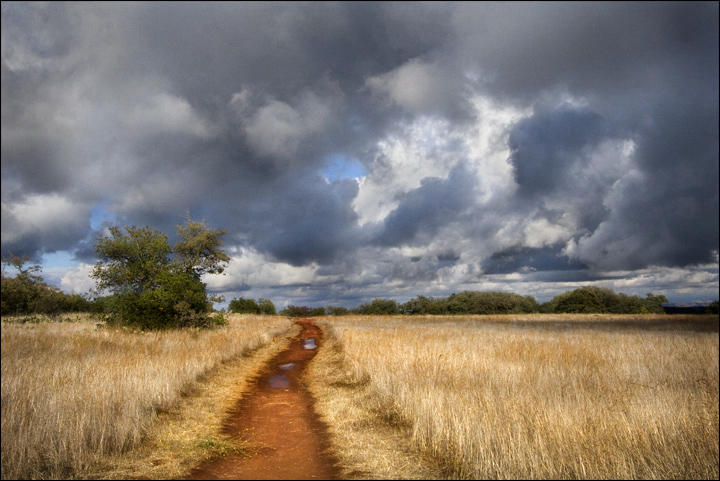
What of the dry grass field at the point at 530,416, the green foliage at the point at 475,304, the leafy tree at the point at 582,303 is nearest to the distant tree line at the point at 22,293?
the dry grass field at the point at 530,416

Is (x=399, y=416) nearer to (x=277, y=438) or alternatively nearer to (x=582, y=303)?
(x=277, y=438)

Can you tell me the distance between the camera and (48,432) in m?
4.95

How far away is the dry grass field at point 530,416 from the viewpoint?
5.11 meters

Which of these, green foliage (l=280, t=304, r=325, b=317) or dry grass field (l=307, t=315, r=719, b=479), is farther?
green foliage (l=280, t=304, r=325, b=317)

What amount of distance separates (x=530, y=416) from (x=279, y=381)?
846cm

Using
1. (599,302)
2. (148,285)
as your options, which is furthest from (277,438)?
(599,302)

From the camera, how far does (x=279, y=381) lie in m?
12.3

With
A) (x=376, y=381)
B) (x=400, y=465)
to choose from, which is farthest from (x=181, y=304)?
(x=400, y=465)

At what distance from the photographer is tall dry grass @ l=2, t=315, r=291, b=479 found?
13.9 ft

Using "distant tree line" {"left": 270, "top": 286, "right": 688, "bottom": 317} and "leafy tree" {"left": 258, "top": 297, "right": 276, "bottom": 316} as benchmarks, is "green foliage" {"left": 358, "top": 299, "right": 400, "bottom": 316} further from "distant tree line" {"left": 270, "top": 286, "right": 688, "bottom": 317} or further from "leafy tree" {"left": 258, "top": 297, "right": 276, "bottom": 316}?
"leafy tree" {"left": 258, "top": 297, "right": 276, "bottom": 316}

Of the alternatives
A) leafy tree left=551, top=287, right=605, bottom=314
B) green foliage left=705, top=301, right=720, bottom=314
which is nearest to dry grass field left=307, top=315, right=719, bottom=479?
green foliage left=705, top=301, right=720, bottom=314

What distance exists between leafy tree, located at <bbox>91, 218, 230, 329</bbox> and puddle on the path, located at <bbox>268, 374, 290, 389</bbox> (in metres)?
10.2

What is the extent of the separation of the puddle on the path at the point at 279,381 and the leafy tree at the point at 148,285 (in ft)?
33.4

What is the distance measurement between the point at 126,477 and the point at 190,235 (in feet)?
77.0
